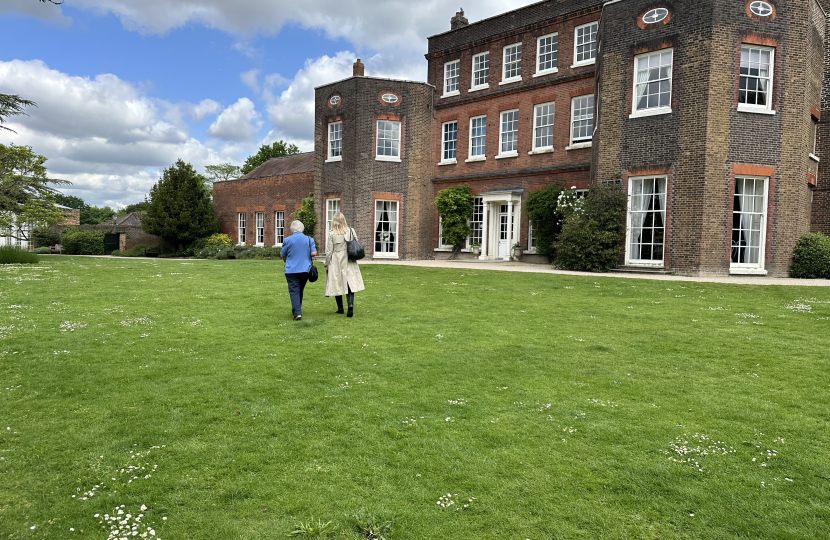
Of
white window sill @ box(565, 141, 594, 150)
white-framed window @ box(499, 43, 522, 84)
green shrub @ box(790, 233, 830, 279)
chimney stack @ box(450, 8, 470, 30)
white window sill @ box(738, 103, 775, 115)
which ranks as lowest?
green shrub @ box(790, 233, 830, 279)

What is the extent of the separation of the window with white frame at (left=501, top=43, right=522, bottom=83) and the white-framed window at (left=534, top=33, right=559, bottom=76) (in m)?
0.95

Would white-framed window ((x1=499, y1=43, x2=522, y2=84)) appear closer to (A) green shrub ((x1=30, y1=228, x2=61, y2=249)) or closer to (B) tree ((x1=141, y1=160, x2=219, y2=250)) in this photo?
(B) tree ((x1=141, y1=160, x2=219, y2=250))

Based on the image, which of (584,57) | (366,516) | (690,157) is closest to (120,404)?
(366,516)

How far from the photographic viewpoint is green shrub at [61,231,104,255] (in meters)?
39.0

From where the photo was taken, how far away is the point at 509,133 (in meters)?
24.2

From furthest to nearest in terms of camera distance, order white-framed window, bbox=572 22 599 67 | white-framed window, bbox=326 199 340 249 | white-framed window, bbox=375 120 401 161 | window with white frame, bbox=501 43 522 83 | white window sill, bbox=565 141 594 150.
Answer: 1. white-framed window, bbox=326 199 340 249
2. white-framed window, bbox=375 120 401 161
3. window with white frame, bbox=501 43 522 83
4. white-framed window, bbox=572 22 599 67
5. white window sill, bbox=565 141 594 150

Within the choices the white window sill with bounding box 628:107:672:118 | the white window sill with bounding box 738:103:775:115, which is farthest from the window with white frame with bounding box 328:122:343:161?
the white window sill with bounding box 738:103:775:115

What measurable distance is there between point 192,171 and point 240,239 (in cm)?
518

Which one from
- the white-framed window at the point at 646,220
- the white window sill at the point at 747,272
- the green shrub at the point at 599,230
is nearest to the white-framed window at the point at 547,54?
the green shrub at the point at 599,230

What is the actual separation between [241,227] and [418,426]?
33.0 metres

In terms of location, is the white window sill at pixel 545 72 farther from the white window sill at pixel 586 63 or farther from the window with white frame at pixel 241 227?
the window with white frame at pixel 241 227

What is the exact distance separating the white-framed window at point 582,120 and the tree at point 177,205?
921 inches

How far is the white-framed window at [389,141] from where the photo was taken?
25625 millimetres

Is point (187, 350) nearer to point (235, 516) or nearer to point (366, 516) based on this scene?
point (235, 516)
